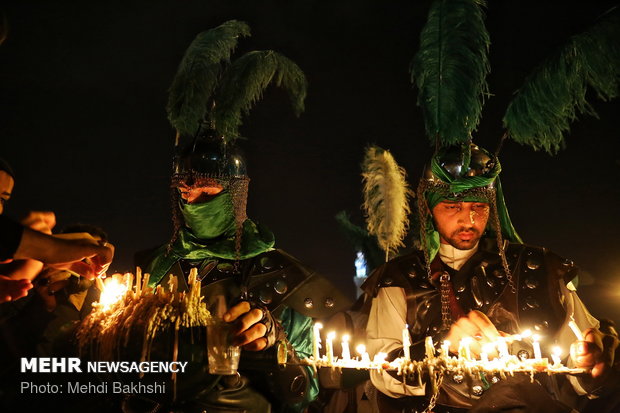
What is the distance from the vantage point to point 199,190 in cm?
395

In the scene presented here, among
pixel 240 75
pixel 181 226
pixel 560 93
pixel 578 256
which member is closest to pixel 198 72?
pixel 240 75

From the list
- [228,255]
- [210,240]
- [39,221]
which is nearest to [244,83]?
[210,240]

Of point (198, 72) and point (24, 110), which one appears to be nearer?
point (198, 72)

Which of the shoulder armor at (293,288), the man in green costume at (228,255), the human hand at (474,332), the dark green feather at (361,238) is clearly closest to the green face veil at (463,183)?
the human hand at (474,332)

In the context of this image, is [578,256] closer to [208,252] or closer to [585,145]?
[585,145]

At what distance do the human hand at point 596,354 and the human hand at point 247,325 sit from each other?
76.7 inches

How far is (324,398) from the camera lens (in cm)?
435

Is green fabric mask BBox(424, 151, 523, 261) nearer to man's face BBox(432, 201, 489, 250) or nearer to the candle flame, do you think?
man's face BBox(432, 201, 489, 250)

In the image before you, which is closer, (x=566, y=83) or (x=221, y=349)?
(x=221, y=349)

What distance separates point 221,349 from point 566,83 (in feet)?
10.2

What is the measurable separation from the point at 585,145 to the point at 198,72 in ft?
14.5

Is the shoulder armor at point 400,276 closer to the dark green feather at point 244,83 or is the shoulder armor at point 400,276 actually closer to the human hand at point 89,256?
the dark green feather at point 244,83

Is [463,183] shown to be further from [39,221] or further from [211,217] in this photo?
[39,221]

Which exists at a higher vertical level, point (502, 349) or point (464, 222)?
point (464, 222)
